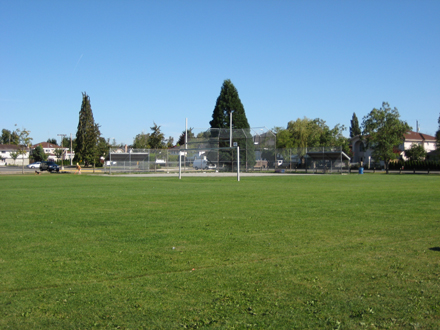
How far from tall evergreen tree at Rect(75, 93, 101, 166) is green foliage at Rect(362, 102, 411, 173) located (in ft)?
157

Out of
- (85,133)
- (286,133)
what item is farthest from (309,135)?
(85,133)

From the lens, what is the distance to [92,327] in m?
3.87

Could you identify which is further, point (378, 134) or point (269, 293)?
point (378, 134)

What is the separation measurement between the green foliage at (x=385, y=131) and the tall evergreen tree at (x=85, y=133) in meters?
47.8

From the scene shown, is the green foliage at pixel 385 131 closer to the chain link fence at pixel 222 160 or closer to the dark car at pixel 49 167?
the chain link fence at pixel 222 160

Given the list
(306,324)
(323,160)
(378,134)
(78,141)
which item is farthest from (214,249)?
(78,141)

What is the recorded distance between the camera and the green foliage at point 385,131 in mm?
54156

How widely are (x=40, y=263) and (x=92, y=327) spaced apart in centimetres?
266

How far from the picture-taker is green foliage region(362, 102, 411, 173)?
54.2m

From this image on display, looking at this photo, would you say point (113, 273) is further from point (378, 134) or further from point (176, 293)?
point (378, 134)

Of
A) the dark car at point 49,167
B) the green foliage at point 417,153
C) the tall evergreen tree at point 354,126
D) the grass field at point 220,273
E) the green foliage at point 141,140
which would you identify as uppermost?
the tall evergreen tree at point 354,126

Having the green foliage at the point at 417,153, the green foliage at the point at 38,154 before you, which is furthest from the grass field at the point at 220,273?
the green foliage at the point at 38,154

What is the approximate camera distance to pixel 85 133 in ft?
266

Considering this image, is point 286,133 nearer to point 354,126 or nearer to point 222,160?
point 222,160
